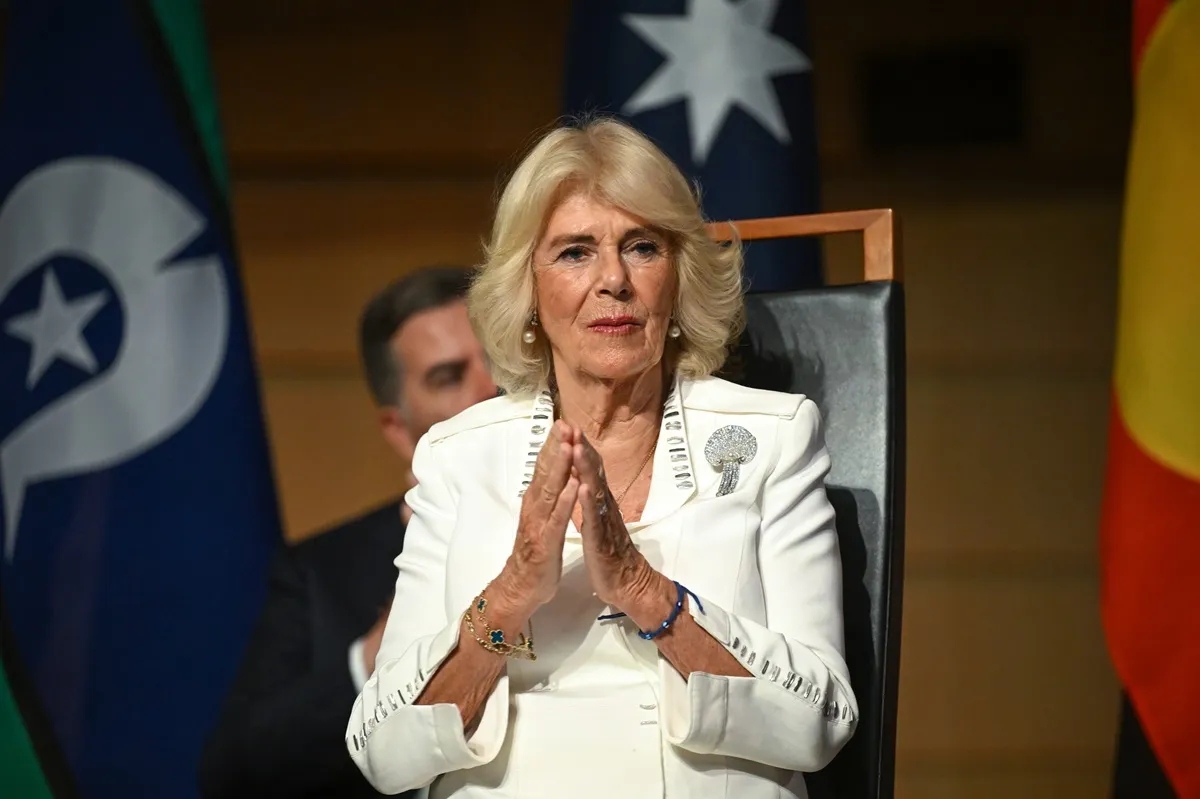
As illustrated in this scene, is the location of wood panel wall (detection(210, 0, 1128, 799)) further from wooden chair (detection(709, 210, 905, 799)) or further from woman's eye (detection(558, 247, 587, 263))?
woman's eye (detection(558, 247, 587, 263))

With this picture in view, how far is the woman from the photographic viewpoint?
1.48 m

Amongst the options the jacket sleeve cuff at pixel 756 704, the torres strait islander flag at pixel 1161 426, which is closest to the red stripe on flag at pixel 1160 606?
the torres strait islander flag at pixel 1161 426

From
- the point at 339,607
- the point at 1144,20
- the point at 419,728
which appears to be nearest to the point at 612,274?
the point at 419,728

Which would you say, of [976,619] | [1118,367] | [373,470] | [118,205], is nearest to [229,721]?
[118,205]

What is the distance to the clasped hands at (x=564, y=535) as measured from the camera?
1.45m

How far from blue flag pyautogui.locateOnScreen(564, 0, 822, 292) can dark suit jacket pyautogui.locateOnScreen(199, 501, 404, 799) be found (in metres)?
0.91

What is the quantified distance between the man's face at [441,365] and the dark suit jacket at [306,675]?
0.72 ft

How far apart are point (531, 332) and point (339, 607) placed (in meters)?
0.95

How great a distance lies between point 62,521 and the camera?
8.61ft

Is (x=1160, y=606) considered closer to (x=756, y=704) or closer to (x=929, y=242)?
(x=756, y=704)

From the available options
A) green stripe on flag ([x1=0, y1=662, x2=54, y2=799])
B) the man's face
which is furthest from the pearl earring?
green stripe on flag ([x1=0, y1=662, x2=54, y2=799])

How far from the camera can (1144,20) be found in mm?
2348

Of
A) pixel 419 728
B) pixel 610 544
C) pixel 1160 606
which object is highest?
pixel 610 544

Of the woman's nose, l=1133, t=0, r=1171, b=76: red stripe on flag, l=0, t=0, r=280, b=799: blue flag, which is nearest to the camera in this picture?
the woman's nose
